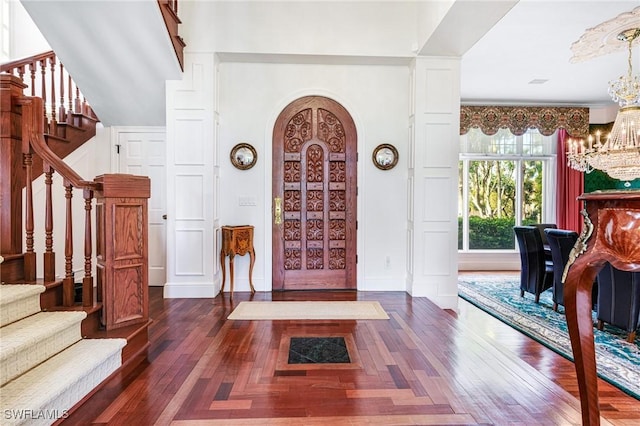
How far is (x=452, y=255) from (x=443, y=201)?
2.17 feet

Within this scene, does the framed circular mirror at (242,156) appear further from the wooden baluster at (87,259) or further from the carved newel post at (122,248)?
the wooden baluster at (87,259)

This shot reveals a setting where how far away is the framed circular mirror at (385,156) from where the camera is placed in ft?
14.6

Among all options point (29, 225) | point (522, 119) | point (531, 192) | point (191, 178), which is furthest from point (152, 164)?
point (531, 192)

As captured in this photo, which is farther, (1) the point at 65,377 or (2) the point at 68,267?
(2) the point at 68,267

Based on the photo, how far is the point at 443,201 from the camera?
4.27m

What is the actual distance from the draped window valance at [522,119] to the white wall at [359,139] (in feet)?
9.85

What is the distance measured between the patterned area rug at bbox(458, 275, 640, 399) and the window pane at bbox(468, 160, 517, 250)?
4.67 ft

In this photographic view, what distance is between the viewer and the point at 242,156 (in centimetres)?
436

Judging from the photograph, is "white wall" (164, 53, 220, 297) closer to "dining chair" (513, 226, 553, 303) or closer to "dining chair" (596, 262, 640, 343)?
"dining chair" (596, 262, 640, 343)

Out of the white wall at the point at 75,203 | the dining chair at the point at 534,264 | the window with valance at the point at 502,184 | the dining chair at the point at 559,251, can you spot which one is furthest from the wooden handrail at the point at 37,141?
the window with valance at the point at 502,184

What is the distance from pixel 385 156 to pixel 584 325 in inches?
131

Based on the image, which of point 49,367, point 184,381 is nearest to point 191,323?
point 184,381

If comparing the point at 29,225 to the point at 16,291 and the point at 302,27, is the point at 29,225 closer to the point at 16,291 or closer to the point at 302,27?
the point at 16,291

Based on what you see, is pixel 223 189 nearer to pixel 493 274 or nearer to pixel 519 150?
pixel 493 274
